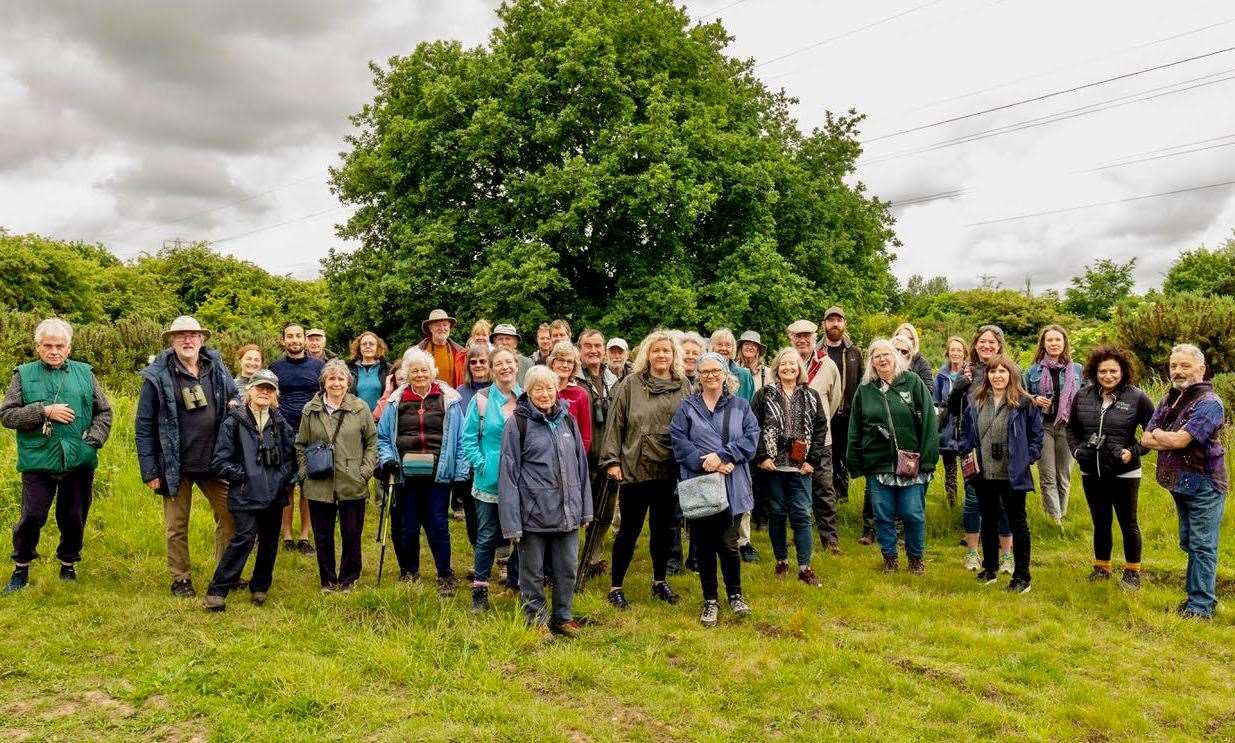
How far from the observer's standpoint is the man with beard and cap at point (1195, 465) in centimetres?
579

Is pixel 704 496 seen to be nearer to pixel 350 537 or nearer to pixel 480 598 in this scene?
pixel 480 598

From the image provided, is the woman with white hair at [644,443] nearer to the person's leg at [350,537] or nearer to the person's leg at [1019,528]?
the person's leg at [350,537]

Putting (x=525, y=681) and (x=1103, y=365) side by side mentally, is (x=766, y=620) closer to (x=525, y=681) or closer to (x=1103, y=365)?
(x=525, y=681)

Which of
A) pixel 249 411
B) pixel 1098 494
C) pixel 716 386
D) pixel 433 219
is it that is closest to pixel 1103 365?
pixel 1098 494

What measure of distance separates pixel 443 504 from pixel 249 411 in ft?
5.57

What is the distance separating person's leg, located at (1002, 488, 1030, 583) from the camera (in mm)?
6477

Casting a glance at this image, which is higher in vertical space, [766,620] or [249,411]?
[249,411]

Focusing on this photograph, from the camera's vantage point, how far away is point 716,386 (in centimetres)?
600

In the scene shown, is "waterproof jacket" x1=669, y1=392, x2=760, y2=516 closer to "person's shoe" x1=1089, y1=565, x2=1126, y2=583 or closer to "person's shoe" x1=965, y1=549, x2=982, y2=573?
"person's shoe" x1=965, y1=549, x2=982, y2=573

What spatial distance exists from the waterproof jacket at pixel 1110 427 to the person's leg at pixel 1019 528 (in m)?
0.61

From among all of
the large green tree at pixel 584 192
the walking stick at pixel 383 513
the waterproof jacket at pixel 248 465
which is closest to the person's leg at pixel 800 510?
the walking stick at pixel 383 513

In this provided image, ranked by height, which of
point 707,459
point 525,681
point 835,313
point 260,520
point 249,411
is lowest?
point 525,681

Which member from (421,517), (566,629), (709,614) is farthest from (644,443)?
(421,517)

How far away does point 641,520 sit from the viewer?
20.5 ft
